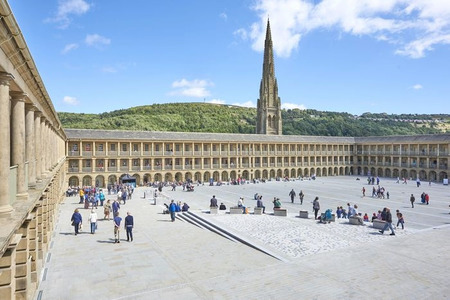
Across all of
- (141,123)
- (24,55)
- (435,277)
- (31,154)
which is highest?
(141,123)

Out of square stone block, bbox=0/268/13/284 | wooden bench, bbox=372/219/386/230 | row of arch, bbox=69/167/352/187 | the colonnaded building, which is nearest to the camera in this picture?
square stone block, bbox=0/268/13/284

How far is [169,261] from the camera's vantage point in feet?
42.0

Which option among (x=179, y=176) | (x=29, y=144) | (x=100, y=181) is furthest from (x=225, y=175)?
(x=29, y=144)

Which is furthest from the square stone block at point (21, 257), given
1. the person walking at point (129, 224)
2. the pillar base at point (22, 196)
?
the person walking at point (129, 224)

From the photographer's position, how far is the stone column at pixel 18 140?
305 inches

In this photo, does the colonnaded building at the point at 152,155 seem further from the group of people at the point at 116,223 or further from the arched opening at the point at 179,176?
the group of people at the point at 116,223

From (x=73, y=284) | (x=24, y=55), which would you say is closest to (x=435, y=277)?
(x=73, y=284)

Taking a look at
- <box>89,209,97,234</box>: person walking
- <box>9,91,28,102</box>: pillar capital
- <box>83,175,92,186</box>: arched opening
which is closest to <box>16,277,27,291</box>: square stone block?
<box>9,91,28,102</box>: pillar capital

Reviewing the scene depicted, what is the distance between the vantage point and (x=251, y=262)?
12.8m

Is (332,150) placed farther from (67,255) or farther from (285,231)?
(67,255)

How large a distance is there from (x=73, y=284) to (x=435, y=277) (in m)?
12.2

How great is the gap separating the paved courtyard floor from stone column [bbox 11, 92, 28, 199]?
3813mm

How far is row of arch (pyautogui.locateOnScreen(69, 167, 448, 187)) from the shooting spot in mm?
44125

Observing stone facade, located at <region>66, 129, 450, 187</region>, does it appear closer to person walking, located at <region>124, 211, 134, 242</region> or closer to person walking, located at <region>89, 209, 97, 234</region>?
person walking, located at <region>89, 209, 97, 234</region>
